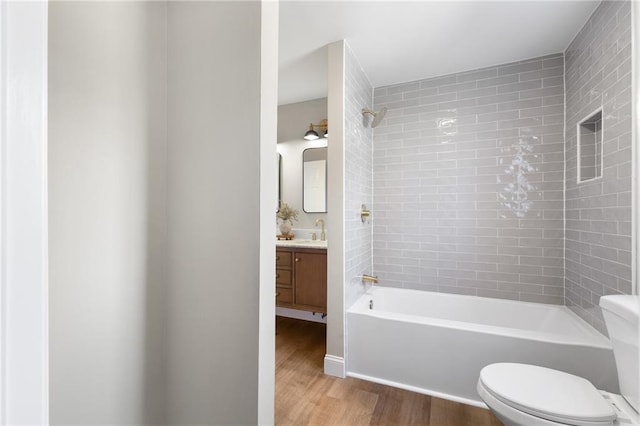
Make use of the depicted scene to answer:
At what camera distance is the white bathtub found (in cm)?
171

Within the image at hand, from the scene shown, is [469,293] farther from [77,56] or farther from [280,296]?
[77,56]

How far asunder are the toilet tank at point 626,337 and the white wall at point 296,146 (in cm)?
252

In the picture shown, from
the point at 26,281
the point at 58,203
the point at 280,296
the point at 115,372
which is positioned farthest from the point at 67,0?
the point at 280,296

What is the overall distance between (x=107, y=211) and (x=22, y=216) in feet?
2.06

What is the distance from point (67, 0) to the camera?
82 cm

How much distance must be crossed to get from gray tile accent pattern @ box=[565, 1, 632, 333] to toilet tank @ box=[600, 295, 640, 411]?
0.52m

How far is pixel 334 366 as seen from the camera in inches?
86.0

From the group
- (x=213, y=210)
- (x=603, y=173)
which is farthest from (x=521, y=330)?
(x=213, y=210)

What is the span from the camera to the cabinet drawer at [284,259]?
282cm

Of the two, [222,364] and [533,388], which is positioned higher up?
[222,364]

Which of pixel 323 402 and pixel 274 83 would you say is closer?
pixel 274 83

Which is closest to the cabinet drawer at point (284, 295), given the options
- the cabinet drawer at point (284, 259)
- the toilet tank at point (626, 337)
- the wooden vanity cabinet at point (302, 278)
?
the wooden vanity cabinet at point (302, 278)

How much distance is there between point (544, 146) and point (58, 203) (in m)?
3.12

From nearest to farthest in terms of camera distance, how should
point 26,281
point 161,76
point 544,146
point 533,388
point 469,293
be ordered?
point 26,281, point 161,76, point 533,388, point 544,146, point 469,293
